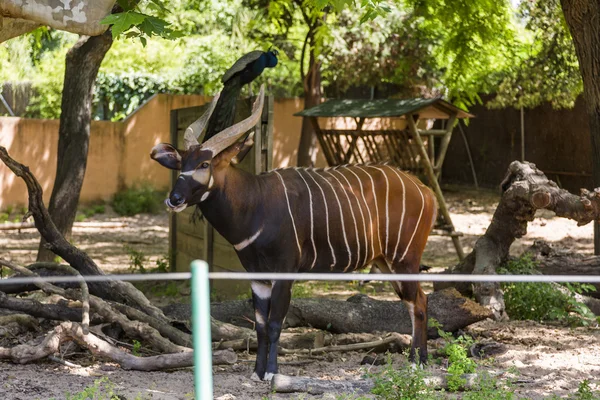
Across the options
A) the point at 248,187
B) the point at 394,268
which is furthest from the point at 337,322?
the point at 248,187

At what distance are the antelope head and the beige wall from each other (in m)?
10.2

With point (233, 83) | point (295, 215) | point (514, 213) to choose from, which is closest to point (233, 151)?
point (295, 215)

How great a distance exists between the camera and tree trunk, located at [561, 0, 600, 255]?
6113 mm

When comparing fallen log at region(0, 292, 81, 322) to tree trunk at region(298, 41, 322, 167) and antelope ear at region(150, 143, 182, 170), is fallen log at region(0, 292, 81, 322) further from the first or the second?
tree trunk at region(298, 41, 322, 167)

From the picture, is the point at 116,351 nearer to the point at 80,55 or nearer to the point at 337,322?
the point at 337,322

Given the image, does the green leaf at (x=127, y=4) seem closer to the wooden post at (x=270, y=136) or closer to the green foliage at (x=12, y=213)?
the wooden post at (x=270, y=136)

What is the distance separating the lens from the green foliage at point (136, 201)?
14586 millimetres

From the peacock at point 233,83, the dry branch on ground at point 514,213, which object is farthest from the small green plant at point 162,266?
the dry branch on ground at point 514,213

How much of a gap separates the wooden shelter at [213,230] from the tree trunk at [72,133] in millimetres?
956

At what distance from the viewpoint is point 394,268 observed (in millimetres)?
5289

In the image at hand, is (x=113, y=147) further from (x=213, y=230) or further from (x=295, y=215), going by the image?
(x=295, y=215)

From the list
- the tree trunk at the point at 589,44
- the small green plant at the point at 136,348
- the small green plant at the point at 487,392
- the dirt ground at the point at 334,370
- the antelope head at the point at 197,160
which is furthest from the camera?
the tree trunk at the point at 589,44

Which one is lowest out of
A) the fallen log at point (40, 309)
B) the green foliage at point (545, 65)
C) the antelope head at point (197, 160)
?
the fallen log at point (40, 309)

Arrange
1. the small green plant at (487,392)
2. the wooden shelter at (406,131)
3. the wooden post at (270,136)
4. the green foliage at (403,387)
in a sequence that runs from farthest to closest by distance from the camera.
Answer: the wooden shelter at (406,131) < the wooden post at (270,136) < the green foliage at (403,387) < the small green plant at (487,392)
